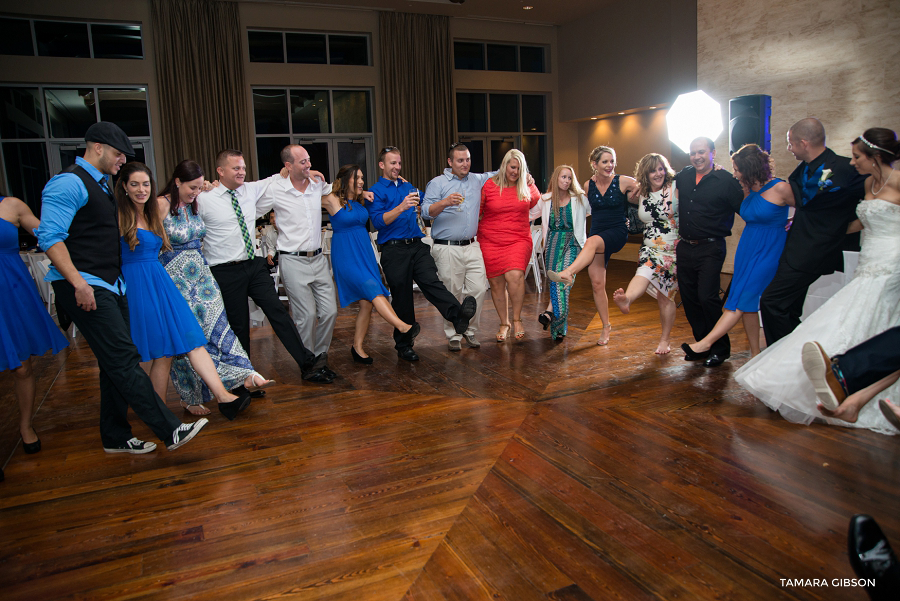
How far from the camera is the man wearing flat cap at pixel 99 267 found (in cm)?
259

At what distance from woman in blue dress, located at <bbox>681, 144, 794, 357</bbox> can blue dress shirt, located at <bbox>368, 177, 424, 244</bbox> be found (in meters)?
2.18

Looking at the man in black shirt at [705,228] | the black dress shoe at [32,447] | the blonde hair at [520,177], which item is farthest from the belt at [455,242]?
the black dress shoe at [32,447]

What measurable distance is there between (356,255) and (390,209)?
0.47 metres

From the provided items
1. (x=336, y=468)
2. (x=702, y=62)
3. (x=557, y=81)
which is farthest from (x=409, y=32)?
(x=336, y=468)

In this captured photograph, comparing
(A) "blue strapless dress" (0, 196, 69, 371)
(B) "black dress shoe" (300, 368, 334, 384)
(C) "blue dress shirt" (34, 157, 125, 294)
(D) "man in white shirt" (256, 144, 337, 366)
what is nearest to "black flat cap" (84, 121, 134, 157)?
(C) "blue dress shirt" (34, 157, 125, 294)

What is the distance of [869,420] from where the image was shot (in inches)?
116

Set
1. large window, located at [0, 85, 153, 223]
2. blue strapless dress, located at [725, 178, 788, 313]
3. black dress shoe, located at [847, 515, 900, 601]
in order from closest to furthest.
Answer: black dress shoe, located at [847, 515, 900, 601], blue strapless dress, located at [725, 178, 788, 313], large window, located at [0, 85, 153, 223]

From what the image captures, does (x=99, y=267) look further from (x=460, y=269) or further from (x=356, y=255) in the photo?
(x=460, y=269)

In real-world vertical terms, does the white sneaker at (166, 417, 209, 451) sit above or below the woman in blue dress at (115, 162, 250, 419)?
below

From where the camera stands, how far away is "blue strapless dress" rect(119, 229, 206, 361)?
3059 mm

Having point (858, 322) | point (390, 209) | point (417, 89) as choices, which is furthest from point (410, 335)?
point (417, 89)

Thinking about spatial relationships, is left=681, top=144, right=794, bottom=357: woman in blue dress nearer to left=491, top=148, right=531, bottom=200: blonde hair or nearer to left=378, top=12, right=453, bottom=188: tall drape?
left=491, top=148, right=531, bottom=200: blonde hair

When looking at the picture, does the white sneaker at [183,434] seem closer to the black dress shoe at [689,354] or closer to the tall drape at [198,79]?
the black dress shoe at [689,354]

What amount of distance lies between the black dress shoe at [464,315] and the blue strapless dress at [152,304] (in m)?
1.86
